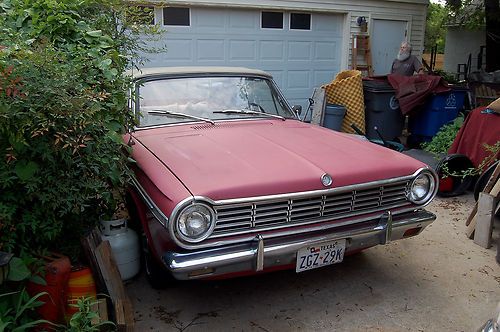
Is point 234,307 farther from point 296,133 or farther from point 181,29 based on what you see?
point 181,29

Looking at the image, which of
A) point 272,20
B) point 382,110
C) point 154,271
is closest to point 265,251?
point 154,271

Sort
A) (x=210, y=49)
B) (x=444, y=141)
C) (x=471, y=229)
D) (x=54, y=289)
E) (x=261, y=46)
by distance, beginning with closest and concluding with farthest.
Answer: (x=54, y=289), (x=471, y=229), (x=444, y=141), (x=210, y=49), (x=261, y=46)

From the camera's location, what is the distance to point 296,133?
4.04m

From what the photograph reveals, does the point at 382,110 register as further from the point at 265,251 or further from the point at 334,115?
the point at 265,251

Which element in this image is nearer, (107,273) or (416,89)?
(107,273)

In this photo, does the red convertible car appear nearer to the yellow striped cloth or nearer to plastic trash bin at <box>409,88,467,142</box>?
the yellow striped cloth

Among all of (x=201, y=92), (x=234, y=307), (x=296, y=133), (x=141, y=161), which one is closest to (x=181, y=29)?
(x=201, y=92)

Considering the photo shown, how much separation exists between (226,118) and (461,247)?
99.9 inches

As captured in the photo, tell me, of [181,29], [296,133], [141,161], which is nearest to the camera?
[141,161]

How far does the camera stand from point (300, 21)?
9656 millimetres

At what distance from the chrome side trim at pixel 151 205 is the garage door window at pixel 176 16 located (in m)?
5.78

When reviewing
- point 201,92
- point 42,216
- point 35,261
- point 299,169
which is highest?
point 201,92

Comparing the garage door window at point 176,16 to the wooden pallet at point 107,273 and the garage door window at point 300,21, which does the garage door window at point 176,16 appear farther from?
the wooden pallet at point 107,273

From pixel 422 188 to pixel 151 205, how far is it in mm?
1994
